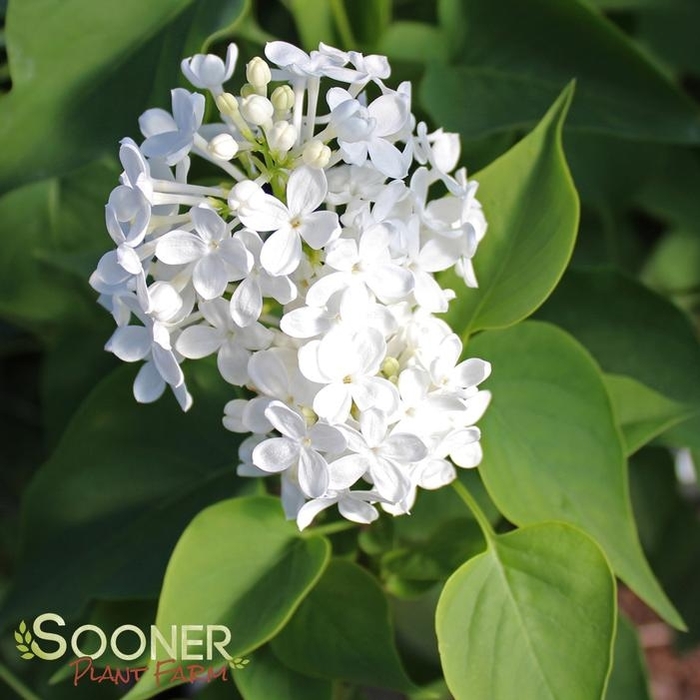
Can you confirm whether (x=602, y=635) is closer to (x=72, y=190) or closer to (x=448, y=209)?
(x=448, y=209)

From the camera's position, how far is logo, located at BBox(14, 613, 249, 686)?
53 centimetres

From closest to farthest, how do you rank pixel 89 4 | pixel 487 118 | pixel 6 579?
pixel 89 4 → pixel 487 118 → pixel 6 579

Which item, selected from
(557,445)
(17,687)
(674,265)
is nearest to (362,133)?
(557,445)

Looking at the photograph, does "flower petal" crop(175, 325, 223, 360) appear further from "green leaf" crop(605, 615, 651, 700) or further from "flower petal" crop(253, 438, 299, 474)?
"green leaf" crop(605, 615, 651, 700)

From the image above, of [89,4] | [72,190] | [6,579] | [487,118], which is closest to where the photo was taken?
[89,4]

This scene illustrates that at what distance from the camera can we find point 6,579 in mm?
1063

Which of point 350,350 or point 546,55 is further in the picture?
point 546,55

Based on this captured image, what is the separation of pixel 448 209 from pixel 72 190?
1.61 feet

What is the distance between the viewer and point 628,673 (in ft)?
2.56

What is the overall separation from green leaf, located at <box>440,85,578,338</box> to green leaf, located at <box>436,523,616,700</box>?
0.46 ft

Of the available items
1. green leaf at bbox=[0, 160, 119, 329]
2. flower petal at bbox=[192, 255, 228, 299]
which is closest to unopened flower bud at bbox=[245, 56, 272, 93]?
flower petal at bbox=[192, 255, 228, 299]

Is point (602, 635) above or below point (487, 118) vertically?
below

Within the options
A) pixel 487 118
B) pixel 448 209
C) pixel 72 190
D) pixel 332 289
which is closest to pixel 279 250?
pixel 332 289

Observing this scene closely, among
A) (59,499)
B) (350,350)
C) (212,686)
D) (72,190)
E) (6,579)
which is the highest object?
(350,350)
